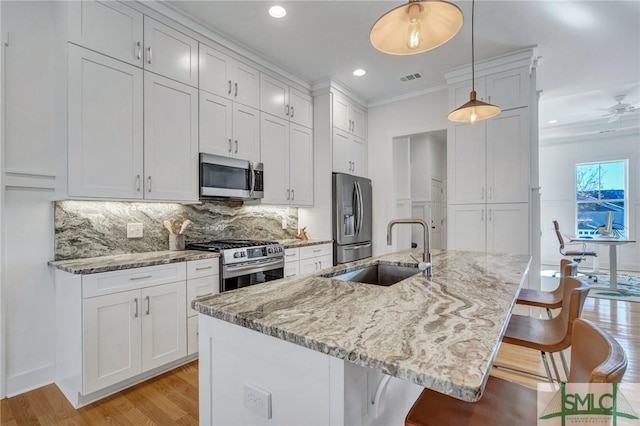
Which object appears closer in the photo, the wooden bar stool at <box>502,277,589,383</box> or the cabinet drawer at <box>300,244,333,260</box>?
the wooden bar stool at <box>502,277,589,383</box>

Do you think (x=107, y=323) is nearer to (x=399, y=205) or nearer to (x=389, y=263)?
(x=389, y=263)

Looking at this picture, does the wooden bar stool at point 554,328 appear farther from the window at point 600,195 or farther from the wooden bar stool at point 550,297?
the window at point 600,195

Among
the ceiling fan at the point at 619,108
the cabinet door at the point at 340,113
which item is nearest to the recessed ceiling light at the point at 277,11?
the cabinet door at the point at 340,113

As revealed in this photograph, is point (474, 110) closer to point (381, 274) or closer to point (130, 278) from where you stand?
point (381, 274)

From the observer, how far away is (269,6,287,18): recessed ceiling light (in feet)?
8.66

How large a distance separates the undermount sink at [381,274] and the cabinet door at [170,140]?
65.7 inches

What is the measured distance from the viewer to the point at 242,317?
976 mm

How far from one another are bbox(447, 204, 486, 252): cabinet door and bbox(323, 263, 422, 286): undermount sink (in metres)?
2.02

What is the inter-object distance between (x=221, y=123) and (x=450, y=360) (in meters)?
2.90

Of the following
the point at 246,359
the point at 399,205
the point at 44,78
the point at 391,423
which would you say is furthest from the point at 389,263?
the point at 399,205

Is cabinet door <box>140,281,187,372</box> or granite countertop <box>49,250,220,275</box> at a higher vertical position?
granite countertop <box>49,250,220,275</box>

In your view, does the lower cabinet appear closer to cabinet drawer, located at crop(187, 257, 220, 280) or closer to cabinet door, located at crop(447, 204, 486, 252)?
cabinet drawer, located at crop(187, 257, 220, 280)

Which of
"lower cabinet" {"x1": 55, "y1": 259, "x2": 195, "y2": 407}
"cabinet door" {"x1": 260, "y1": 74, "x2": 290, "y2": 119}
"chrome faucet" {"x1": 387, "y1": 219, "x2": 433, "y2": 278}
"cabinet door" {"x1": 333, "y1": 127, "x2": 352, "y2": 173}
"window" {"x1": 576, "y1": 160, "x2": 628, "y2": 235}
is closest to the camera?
"chrome faucet" {"x1": 387, "y1": 219, "x2": 433, "y2": 278}

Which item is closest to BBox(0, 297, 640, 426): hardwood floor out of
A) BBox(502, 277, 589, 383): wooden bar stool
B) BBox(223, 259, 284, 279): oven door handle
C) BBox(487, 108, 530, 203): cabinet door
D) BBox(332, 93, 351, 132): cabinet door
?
BBox(502, 277, 589, 383): wooden bar stool
